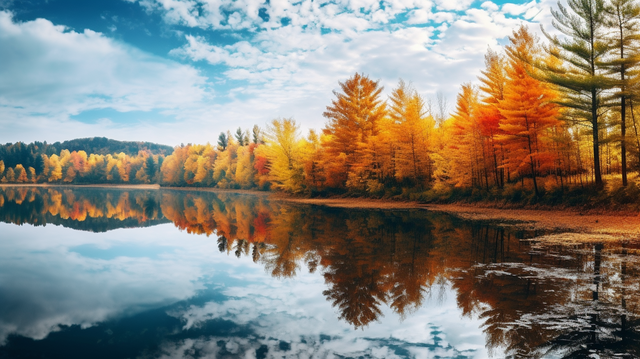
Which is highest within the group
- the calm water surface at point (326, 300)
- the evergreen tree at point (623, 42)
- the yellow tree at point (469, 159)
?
the evergreen tree at point (623, 42)

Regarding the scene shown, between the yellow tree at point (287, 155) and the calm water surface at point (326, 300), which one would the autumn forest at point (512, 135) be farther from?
the calm water surface at point (326, 300)

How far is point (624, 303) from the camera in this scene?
21.0 ft

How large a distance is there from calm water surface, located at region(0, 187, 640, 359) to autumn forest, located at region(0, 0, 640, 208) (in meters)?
12.0

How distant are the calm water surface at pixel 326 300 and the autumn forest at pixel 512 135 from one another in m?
12.0

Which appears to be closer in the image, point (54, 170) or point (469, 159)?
point (469, 159)

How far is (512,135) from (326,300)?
22.0 meters

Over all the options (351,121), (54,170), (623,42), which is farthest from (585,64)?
(54,170)

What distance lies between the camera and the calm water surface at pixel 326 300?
5254 mm

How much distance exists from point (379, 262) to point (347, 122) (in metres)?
30.1

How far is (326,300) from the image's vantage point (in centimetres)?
727

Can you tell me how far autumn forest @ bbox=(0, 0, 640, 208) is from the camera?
20312 millimetres

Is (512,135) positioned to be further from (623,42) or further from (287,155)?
(287,155)

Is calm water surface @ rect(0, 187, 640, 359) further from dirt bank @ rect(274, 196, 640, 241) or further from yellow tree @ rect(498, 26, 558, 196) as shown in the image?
yellow tree @ rect(498, 26, 558, 196)

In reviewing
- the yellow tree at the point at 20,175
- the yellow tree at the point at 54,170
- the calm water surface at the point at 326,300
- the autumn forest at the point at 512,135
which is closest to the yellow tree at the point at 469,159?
the autumn forest at the point at 512,135
